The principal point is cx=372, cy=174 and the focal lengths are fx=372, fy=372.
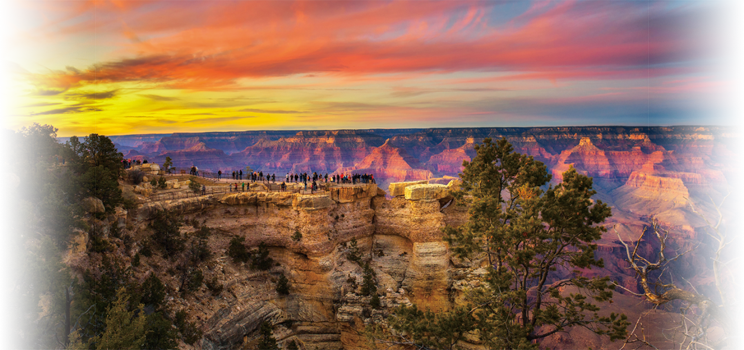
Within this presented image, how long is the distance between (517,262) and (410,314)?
9.03 meters

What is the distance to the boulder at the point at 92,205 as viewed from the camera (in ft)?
89.5

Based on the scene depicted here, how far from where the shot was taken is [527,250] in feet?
67.2

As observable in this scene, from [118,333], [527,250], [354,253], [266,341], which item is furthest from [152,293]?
[527,250]

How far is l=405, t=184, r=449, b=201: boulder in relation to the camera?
1666 inches

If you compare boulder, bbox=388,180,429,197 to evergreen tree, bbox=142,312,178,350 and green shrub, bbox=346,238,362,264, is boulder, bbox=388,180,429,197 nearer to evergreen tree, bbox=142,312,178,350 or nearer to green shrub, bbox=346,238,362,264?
green shrub, bbox=346,238,362,264

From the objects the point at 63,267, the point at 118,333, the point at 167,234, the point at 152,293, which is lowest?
the point at 152,293

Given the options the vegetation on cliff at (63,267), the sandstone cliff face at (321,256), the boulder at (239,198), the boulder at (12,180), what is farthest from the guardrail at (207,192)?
the boulder at (12,180)

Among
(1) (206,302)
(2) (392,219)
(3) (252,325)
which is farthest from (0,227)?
(2) (392,219)

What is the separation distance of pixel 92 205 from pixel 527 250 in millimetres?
30048

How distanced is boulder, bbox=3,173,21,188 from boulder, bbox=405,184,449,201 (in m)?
33.4

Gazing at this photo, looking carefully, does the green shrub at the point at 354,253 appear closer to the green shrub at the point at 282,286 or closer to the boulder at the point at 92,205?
the green shrub at the point at 282,286

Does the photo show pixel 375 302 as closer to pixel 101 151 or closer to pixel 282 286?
pixel 282 286

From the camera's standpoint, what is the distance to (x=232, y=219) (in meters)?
39.1

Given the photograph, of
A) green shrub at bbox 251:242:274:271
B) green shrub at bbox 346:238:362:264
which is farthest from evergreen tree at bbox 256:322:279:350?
green shrub at bbox 346:238:362:264
